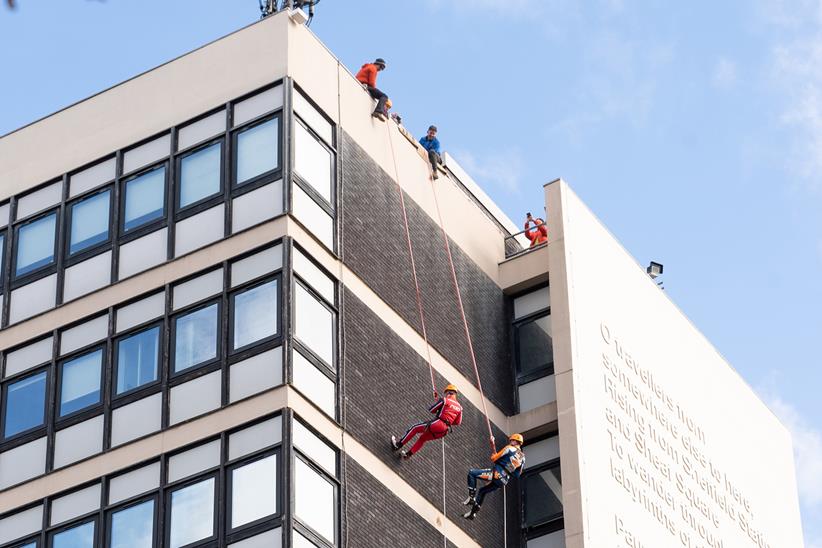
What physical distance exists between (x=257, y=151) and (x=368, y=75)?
5.25 m

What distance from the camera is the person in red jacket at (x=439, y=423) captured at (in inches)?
→ 1513

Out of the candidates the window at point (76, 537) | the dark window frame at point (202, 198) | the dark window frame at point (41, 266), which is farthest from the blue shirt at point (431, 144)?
the window at point (76, 537)

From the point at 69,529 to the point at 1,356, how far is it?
16.4ft

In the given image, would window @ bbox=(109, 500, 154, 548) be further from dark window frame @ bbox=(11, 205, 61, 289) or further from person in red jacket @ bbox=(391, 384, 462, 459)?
dark window frame @ bbox=(11, 205, 61, 289)

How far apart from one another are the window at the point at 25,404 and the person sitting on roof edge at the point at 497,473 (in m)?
9.14

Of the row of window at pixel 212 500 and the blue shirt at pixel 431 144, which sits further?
the blue shirt at pixel 431 144

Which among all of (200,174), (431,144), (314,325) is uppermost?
(431,144)

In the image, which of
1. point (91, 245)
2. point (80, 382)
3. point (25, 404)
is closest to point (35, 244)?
point (91, 245)

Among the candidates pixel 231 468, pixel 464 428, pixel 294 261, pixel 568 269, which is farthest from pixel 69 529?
pixel 568 269

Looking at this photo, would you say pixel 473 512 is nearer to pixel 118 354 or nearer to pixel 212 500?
pixel 212 500

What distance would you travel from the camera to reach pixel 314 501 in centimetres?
3538

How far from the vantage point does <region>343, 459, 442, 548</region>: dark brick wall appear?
3628 centimetres

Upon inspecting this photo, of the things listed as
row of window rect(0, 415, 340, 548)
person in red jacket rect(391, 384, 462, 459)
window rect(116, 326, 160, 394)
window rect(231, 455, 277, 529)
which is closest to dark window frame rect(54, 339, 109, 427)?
window rect(116, 326, 160, 394)

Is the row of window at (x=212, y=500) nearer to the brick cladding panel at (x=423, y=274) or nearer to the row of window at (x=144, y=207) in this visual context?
the row of window at (x=144, y=207)
